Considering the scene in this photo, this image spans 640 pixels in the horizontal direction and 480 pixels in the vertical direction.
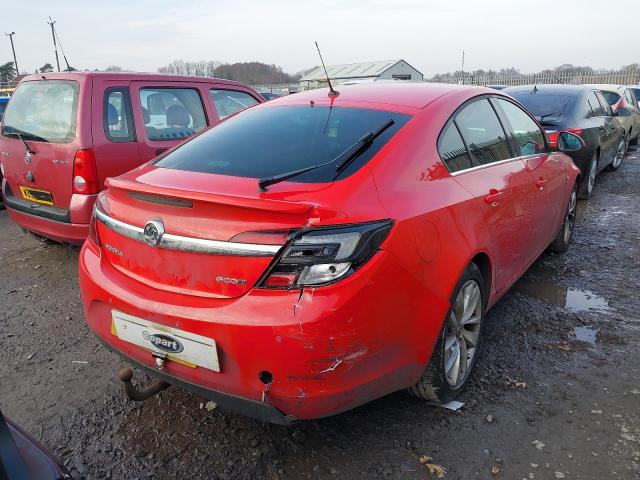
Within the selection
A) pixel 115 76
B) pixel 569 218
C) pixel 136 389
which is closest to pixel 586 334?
pixel 569 218

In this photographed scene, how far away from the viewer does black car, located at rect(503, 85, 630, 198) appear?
6.65 metres

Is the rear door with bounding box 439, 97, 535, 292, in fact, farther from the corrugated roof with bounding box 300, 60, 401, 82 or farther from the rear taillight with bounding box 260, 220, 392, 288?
the corrugated roof with bounding box 300, 60, 401, 82

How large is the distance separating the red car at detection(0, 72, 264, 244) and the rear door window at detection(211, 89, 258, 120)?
66cm

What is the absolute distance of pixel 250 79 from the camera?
56844 mm

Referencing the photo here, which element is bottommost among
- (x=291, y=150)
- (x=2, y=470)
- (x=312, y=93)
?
(x=2, y=470)

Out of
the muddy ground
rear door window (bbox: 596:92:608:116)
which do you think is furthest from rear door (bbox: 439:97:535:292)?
rear door window (bbox: 596:92:608:116)

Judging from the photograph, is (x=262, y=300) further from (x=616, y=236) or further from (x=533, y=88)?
(x=533, y=88)

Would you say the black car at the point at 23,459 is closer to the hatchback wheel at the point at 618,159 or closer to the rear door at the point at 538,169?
the rear door at the point at 538,169

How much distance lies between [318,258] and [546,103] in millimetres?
6246

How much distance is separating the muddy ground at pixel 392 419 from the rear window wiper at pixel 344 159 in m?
1.21

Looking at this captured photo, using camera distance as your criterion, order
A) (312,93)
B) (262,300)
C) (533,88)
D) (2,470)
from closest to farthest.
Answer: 1. (2,470)
2. (262,300)
3. (312,93)
4. (533,88)

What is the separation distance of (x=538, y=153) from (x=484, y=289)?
5.10ft

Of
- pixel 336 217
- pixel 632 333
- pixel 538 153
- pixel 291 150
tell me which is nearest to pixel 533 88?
pixel 538 153

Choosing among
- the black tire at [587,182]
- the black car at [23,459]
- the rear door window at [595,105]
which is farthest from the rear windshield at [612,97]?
the black car at [23,459]
